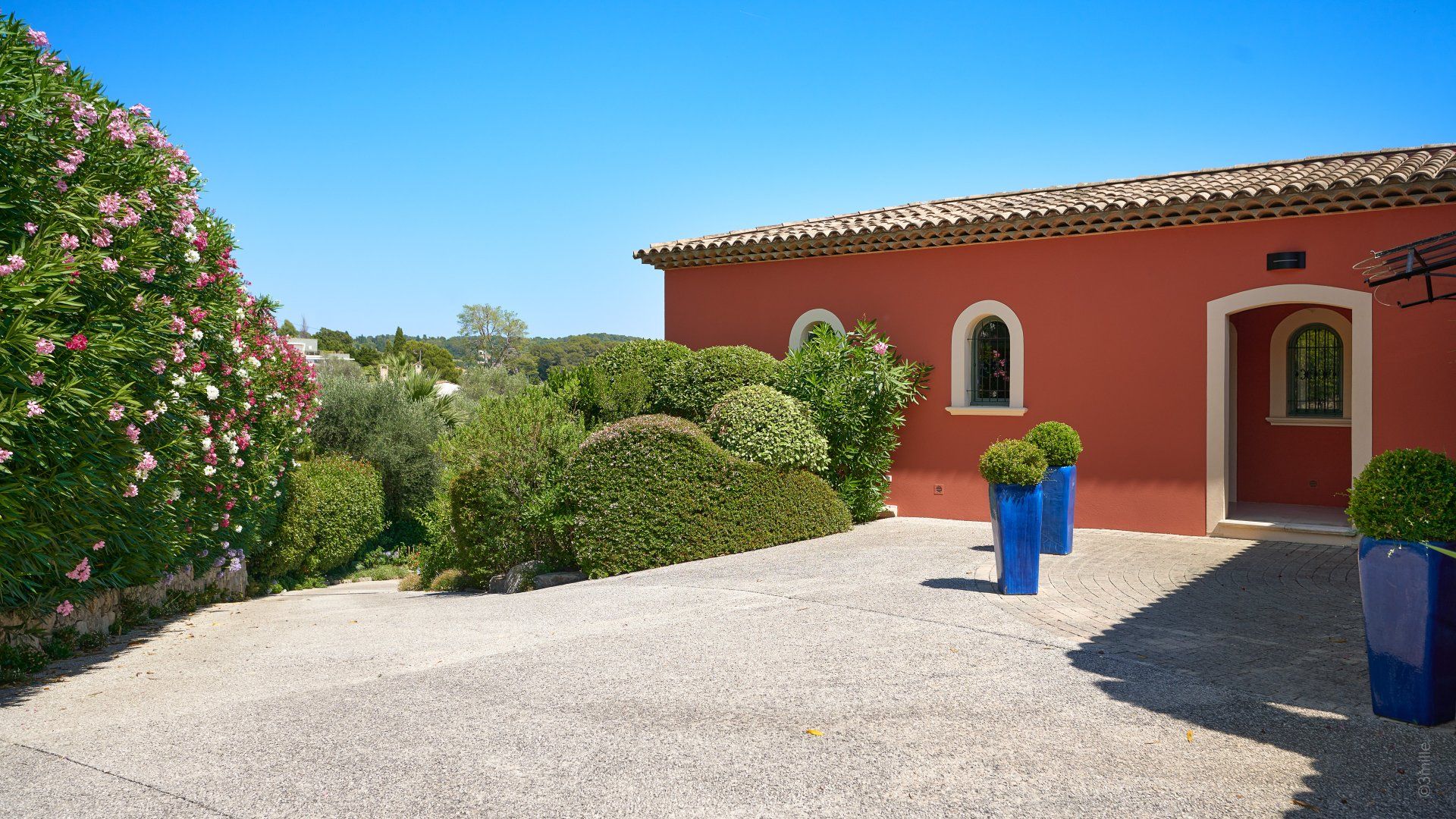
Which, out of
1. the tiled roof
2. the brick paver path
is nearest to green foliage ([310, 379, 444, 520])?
the tiled roof

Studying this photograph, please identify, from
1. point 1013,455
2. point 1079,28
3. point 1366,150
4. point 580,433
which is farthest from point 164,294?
point 1366,150

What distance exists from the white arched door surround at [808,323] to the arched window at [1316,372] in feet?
20.8

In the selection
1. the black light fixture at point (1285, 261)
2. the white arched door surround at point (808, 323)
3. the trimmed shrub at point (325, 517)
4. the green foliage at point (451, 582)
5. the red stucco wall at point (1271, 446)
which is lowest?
the green foliage at point (451, 582)

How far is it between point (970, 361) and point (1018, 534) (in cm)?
557

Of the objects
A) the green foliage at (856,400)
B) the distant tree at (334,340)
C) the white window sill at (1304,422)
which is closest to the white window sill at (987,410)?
the green foliage at (856,400)

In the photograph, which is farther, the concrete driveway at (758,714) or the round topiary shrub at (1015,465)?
the round topiary shrub at (1015,465)

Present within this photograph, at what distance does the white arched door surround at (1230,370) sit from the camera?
10023mm

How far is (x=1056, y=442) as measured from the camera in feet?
31.9

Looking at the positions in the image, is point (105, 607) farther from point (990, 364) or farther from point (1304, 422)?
point (1304, 422)

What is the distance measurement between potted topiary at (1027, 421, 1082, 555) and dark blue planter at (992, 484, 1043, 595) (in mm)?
2175

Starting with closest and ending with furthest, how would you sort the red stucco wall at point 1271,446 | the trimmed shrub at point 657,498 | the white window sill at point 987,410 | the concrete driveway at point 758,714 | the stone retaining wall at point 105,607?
the concrete driveway at point 758,714, the stone retaining wall at point 105,607, the trimmed shrub at point 657,498, the white window sill at point 987,410, the red stucco wall at point 1271,446

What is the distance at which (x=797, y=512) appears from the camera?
11312 millimetres

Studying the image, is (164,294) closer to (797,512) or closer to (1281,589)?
(797,512)

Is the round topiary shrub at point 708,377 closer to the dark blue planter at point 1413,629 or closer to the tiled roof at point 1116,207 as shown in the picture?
the tiled roof at point 1116,207
